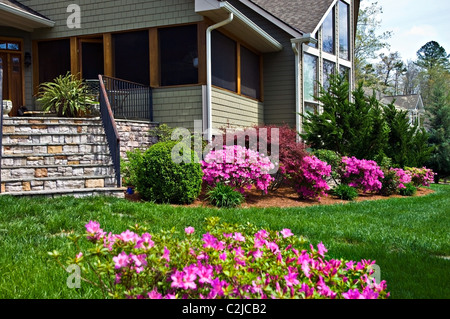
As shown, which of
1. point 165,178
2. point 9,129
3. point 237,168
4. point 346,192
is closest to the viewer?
point 165,178

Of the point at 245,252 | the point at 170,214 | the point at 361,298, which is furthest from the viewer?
the point at 170,214

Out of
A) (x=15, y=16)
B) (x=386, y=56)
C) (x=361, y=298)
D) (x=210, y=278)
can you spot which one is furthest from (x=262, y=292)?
(x=386, y=56)

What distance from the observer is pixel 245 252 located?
219 centimetres

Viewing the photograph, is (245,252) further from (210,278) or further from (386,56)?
(386,56)

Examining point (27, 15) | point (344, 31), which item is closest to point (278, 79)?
point (344, 31)

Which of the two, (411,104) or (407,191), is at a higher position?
(411,104)

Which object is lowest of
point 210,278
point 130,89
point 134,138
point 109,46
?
point 210,278

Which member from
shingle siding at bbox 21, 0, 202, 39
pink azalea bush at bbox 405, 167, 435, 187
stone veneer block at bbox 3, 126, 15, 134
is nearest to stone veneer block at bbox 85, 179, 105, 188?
stone veneer block at bbox 3, 126, 15, 134

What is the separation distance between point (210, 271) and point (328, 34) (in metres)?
14.6

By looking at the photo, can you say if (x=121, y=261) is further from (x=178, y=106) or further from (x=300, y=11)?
(x=300, y=11)

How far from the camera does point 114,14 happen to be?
10516 mm

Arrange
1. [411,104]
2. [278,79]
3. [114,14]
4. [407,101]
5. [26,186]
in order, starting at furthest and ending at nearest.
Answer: [407,101], [411,104], [278,79], [114,14], [26,186]

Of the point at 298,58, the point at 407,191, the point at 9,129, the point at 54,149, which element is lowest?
the point at 407,191
